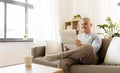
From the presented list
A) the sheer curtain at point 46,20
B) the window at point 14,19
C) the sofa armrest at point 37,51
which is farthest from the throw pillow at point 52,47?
the window at point 14,19

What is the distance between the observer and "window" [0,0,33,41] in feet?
9.01

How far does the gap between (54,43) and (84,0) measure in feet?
5.54

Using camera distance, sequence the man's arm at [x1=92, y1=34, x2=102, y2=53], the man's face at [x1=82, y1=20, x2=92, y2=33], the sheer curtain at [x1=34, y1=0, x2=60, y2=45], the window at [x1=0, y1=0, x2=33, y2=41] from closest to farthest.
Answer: the man's arm at [x1=92, y1=34, x2=102, y2=53] < the man's face at [x1=82, y1=20, x2=92, y2=33] < the window at [x1=0, y1=0, x2=33, y2=41] < the sheer curtain at [x1=34, y1=0, x2=60, y2=45]

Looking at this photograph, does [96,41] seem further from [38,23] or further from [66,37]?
[38,23]

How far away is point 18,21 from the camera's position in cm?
301

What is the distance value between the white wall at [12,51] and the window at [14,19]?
6.4 inches

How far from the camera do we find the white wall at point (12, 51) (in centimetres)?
255

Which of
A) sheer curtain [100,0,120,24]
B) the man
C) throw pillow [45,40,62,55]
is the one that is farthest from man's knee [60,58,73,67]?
sheer curtain [100,0,120,24]

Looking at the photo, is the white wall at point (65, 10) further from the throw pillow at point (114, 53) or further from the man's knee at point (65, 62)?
the man's knee at point (65, 62)

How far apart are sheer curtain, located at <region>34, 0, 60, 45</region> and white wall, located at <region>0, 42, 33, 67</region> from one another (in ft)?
0.83

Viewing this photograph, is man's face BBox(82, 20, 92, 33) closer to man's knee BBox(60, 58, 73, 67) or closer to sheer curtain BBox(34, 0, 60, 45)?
man's knee BBox(60, 58, 73, 67)

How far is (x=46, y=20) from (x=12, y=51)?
3.10 ft

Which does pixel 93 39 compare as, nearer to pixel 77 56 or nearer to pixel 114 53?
pixel 114 53

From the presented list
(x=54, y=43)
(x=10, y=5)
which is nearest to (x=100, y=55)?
(x=54, y=43)
